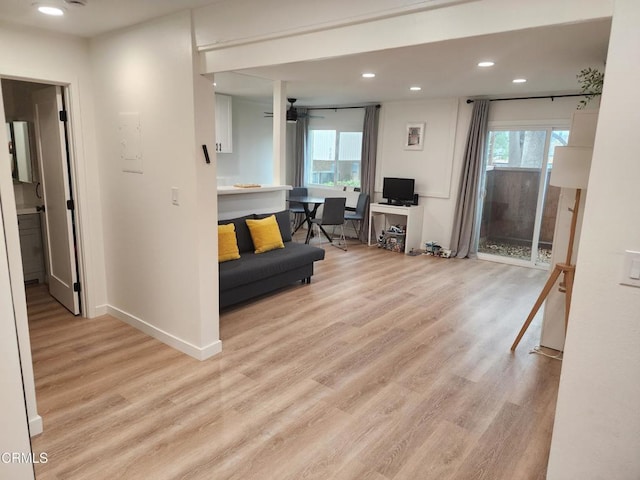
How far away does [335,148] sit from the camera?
26.3 ft

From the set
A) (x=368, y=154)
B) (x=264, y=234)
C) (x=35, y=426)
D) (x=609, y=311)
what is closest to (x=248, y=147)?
(x=368, y=154)

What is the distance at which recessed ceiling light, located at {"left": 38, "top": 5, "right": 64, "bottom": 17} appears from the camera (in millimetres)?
2605

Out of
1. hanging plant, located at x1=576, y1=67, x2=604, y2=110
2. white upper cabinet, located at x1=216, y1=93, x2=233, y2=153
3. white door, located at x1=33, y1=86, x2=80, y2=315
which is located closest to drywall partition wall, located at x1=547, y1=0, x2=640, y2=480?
hanging plant, located at x1=576, y1=67, x2=604, y2=110

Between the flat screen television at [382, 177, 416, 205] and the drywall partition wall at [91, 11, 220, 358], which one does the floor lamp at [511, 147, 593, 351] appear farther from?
the flat screen television at [382, 177, 416, 205]

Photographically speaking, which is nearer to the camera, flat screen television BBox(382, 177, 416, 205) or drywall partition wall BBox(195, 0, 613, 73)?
drywall partition wall BBox(195, 0, 613, 73)

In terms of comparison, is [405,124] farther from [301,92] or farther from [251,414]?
[251,414]

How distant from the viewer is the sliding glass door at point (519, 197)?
579 cm

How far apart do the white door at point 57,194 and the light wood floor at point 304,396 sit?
29cm

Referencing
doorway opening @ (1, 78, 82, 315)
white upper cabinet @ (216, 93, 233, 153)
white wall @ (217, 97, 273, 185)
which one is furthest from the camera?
white wall @ (217, 97, 273, 185)

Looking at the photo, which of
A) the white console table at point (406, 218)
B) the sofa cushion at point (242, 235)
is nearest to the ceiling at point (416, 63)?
the sofa cushion at point (242, 235)

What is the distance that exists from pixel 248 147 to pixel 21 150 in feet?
12.6

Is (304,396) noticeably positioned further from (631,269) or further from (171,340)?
(631,269)

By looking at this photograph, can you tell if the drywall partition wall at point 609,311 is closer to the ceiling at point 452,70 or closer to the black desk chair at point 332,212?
the ceiling at point 452,70

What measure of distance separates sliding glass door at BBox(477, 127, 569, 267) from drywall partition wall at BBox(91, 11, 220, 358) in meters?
4.67
